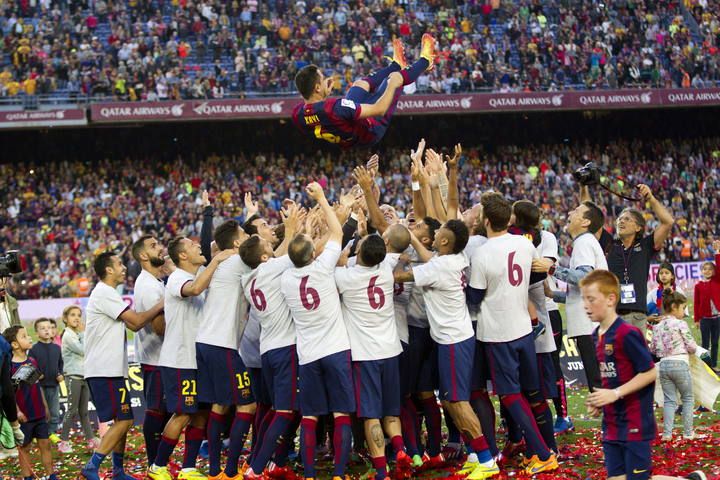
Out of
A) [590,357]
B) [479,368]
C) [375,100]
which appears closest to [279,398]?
[479,368]

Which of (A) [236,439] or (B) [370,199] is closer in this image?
(A) [236,439]

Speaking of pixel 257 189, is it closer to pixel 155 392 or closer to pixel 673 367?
pixel 155 392

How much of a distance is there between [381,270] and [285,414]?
1.45 meters

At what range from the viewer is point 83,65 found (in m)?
32.1

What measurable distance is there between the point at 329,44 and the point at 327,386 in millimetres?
27399

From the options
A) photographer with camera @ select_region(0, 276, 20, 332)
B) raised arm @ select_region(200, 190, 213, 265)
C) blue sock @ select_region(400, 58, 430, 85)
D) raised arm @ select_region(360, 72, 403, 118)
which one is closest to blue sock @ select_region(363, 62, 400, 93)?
blue sock @ select_region(400, 58, 430, 85)

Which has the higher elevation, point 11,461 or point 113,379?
point 113,379

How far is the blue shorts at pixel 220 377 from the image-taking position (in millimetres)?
8242

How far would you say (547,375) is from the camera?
866 centimetres

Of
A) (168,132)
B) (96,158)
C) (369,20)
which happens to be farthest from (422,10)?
(96,158)

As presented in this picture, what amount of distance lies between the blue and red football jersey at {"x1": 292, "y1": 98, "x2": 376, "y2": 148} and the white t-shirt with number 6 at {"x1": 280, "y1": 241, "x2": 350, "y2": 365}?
1230mm

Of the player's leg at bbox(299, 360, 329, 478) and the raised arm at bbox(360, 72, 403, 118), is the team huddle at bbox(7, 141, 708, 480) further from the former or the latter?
the raised arm at bbox(360, 72, 403, 118)

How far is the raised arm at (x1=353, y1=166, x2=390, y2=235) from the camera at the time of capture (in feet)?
27.3

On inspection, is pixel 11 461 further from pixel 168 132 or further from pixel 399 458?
pixel 168 132
